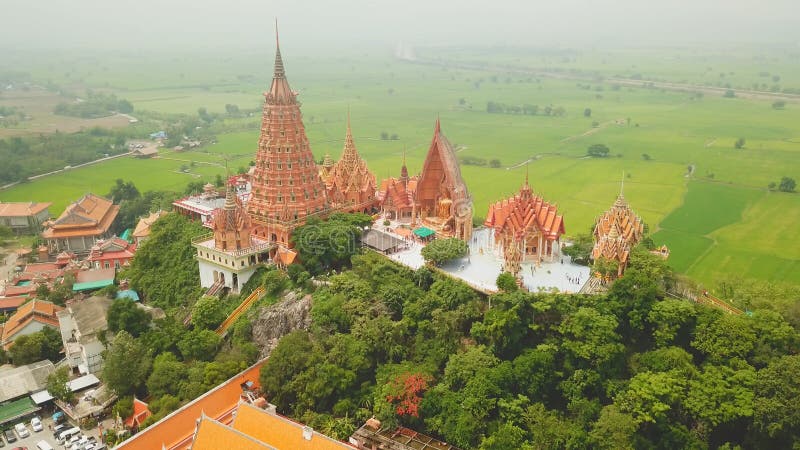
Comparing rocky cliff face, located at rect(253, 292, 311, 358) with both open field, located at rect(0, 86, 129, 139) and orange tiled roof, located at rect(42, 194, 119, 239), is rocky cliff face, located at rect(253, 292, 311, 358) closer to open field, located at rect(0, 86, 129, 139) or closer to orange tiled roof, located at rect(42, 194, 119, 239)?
orange tiled roof, located at rect(42, 194, 119, 239)

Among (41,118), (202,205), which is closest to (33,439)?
(202,205)

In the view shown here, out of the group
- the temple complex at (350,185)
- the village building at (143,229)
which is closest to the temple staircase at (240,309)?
the temple complex at (350,185)

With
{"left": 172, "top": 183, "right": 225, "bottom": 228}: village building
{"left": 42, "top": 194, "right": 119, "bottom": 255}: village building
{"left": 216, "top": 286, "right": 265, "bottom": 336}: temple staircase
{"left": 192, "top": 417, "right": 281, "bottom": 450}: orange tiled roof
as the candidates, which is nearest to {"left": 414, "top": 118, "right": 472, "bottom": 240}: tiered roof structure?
{"left": 216, "top": 286, "right": 265, "bottom": 336}: temple staircase

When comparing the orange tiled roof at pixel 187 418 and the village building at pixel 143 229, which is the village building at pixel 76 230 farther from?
the orange tiled roof at pixel 187 418

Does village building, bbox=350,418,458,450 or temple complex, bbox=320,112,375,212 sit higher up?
temple complex, bbox=320,112,375,212

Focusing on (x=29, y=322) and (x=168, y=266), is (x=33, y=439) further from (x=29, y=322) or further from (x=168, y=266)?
(x=168, y=266)

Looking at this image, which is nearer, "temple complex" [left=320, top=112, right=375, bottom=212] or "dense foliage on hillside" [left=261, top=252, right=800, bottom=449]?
"dense foliage on hillside" [left=261, top=252, right=800, bottom=449]

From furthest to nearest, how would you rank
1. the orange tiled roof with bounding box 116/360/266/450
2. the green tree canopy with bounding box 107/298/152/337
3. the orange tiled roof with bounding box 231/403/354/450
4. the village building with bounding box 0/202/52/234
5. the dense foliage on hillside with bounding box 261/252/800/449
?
the village building with bounding box 0/202/52/234 → the green tree canopy with bounding box 107/298/152/337 → the orange tiled roof with bounding box 116/360/266/450 → the dense foliage on hillside with bounding box 261/252/800/449 → the orange tiled roof with bounding box 231/403/354/450

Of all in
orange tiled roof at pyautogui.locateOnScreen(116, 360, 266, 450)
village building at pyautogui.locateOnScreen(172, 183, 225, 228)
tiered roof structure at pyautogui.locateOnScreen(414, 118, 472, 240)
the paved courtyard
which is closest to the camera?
orange tiled roof at pyautogui.locateOnScreen(116, 360, 266, 450)
